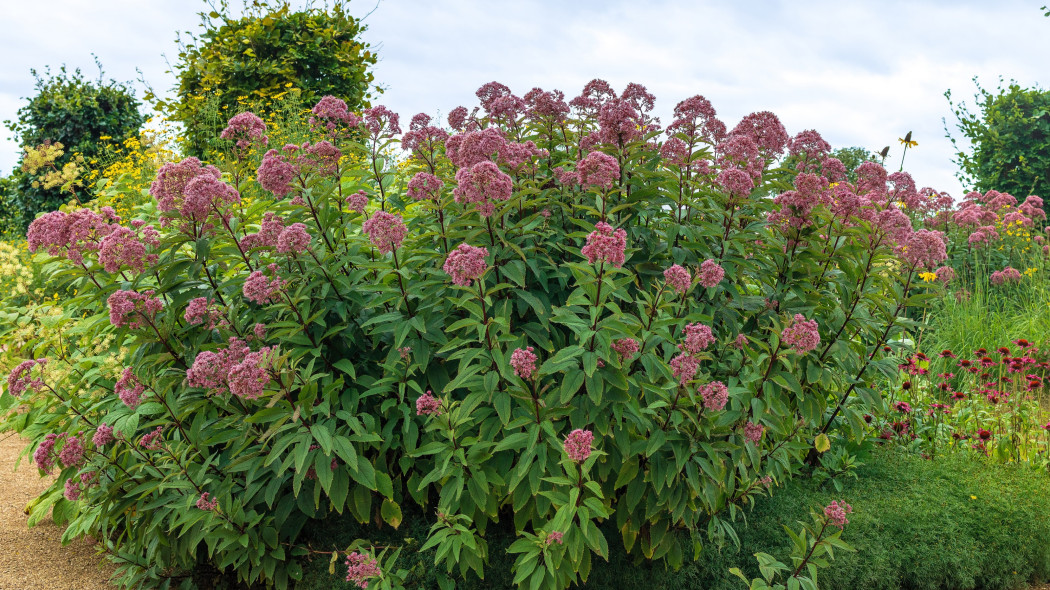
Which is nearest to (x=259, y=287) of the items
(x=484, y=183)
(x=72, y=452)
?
(x=484, y=183)

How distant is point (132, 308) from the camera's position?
3490mm

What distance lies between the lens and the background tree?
14234 millimetres

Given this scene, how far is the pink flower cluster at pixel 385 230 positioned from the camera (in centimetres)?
318

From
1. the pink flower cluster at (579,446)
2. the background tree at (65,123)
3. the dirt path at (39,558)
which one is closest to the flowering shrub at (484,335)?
the pink flower cluster at (579,446)

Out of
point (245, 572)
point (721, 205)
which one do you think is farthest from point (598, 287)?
point (245, 572)

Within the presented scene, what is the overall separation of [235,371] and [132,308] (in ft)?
3.10

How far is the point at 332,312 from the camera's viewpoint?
3.84 m

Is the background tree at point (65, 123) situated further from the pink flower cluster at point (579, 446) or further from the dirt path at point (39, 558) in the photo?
the pink flower cluster at point (579, 446)

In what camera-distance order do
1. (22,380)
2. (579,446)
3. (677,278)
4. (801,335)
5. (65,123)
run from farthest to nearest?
(65,123), (22,380), (801,335), (677,278), (579,446)

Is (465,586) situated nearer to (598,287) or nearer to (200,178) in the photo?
(598,287)

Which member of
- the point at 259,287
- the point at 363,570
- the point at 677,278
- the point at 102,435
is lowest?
the point at 363,570

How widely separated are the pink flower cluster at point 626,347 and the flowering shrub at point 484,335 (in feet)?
0.05

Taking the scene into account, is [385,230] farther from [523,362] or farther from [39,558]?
[39,558]

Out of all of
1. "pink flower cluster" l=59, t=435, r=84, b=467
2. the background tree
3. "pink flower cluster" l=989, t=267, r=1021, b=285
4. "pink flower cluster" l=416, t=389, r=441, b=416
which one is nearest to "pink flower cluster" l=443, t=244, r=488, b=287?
"pink flower cluster" l=416, t=389, r=441, b=416
